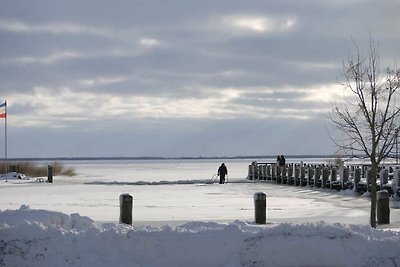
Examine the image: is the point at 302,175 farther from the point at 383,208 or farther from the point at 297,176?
the point at 383,208

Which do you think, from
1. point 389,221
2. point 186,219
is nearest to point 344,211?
point 389,221

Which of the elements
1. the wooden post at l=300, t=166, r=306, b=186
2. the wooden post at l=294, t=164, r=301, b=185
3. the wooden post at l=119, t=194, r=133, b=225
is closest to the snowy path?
the wooden post at l=119, t=194, r=133, b=225

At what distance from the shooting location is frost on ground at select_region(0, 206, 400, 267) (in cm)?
1149

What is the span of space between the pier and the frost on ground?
1817cm

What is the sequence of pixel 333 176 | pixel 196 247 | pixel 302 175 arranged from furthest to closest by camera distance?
1. pixel 302 175
2. pixel 333 176
3. pixel 196 247

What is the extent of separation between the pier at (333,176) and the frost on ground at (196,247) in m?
18.2

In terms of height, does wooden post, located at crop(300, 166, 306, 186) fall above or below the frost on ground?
above

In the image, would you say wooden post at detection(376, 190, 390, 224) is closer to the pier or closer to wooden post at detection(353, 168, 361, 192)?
the pier

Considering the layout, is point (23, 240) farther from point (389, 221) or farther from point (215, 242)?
point (389, 221)

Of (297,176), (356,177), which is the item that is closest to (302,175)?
(297,176)

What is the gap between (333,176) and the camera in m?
39.5

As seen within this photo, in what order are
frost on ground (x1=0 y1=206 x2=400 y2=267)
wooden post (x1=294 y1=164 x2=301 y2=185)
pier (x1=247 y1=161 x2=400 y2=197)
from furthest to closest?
wooden post (x1=294 y1=164 x2=301 y2=185) → pier (x1=247 y1=161 x2=400 y2=197) → frost on ground (x1=0 y1=206 x2=400 y2=267)

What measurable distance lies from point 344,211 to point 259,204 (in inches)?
270

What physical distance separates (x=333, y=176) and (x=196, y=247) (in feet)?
94.3
